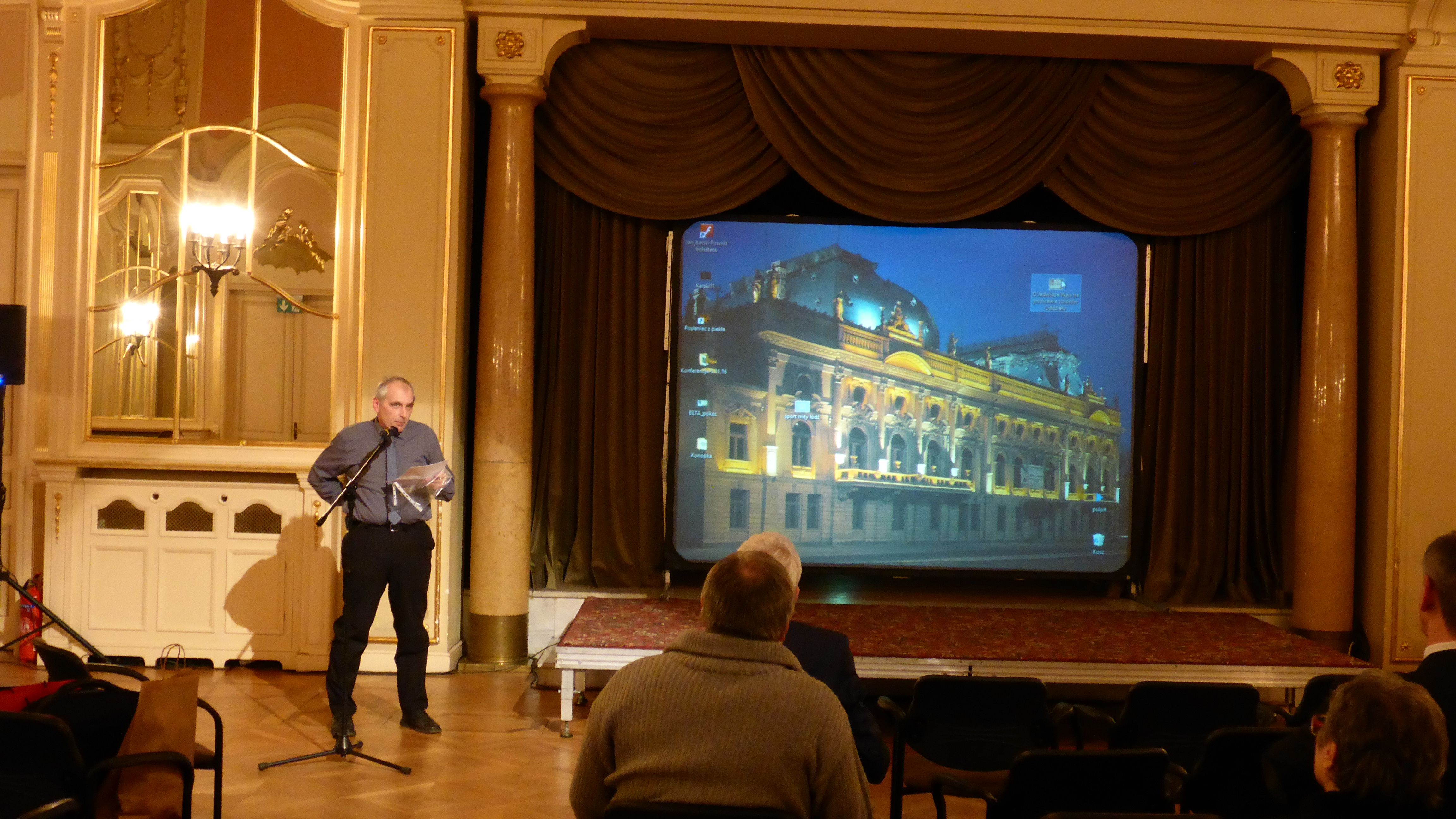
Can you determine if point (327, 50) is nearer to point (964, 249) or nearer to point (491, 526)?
point (491, 526)

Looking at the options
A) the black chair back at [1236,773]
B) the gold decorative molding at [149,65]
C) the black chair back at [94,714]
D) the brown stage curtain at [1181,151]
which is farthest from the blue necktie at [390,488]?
the brown stage curtain at [1181,151]

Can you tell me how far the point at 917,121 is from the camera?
6367 millimetres

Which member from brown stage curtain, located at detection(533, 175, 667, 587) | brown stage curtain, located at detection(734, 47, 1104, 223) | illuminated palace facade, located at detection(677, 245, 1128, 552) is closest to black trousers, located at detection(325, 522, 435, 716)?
brown stage curtain, located at detection(533, 175, 667, 587)

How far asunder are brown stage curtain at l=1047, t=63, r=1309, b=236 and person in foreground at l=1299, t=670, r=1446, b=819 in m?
4.84

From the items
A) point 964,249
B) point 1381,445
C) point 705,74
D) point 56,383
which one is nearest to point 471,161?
point 705,74

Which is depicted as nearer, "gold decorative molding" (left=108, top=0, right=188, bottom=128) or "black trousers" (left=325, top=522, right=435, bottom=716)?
"black trousers" (left=325, top=522, right=435, bottom=716)

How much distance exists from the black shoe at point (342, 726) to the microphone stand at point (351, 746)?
0.6 inches

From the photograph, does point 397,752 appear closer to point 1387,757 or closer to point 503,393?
point 503,393

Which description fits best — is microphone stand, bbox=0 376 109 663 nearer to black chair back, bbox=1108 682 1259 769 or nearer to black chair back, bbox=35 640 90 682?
black chair back, bbox=35 640 90 682

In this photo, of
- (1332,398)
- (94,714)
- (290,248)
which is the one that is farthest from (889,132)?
(94,714)

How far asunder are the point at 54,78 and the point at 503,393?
9.33ft

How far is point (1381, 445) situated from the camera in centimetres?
617

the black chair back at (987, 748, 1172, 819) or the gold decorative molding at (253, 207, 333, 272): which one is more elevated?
the gold decorative molding at (253, 207, 333, 272)

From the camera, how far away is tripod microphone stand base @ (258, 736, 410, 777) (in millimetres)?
4320
